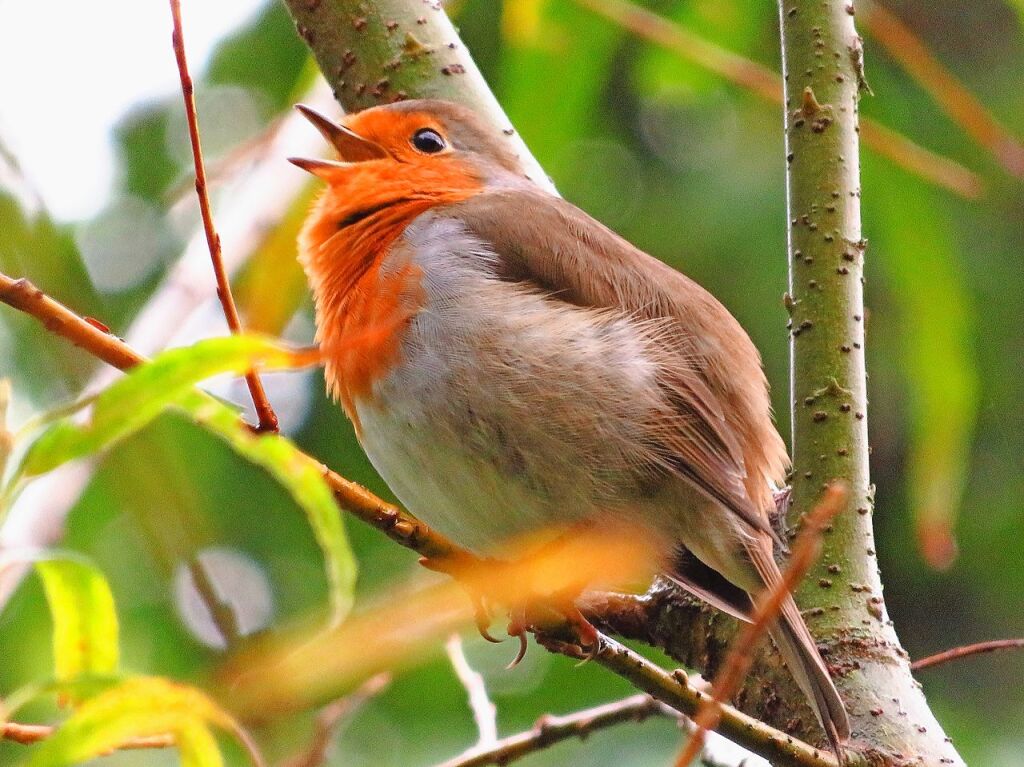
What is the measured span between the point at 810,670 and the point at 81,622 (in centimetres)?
145

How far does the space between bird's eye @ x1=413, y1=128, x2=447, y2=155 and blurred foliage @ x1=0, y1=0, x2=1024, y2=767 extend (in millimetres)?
261

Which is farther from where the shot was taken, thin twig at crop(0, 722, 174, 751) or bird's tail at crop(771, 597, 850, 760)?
bird's tail at crop(771, 597, 850, 760)

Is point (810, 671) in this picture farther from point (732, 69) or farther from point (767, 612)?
point (732, 69)

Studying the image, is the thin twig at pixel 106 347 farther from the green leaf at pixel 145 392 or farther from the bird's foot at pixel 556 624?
the bird's foot at pixel 556 624

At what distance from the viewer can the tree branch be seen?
258 cm

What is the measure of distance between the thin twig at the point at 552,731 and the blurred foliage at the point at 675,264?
0.95 meters

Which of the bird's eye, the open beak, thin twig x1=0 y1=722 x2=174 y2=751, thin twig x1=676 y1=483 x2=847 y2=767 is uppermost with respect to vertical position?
the bird's eye

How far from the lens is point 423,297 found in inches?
121

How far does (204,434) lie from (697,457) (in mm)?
2449

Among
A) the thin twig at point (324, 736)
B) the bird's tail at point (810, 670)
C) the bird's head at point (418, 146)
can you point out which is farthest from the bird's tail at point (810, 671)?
the bird's head at point (418, 146)

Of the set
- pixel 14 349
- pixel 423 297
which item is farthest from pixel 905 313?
pixel 14 349

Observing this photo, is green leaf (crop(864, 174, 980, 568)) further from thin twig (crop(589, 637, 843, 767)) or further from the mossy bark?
thin twig (crop(589, 637, 843, 767))

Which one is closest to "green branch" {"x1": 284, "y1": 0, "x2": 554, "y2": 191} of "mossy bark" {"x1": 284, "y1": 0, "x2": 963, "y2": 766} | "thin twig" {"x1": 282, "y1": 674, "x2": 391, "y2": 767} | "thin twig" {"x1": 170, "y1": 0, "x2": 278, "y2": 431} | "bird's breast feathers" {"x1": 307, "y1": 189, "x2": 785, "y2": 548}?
"bird's breast feathers" {"x1": 307, "y1": 189, "x2": 785, "y2": 548}

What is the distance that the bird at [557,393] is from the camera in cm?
287
